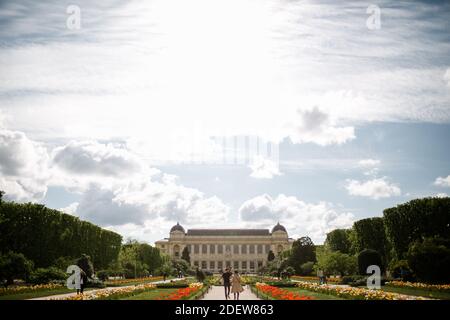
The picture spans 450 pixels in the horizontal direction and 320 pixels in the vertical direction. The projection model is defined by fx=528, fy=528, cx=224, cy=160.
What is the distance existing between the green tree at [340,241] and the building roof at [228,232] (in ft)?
261

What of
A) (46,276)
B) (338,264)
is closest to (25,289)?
(46,276)

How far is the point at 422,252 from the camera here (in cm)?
3066

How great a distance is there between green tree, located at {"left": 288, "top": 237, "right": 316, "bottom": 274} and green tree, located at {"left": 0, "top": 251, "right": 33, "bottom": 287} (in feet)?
107

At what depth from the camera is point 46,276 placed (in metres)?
32.5

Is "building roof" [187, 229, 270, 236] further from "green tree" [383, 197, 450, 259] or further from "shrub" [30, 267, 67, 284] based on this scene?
"shrub" [30, 267, 67, 284]

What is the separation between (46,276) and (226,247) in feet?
351

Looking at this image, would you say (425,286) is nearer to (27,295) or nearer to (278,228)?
(27,295)

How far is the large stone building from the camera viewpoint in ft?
448

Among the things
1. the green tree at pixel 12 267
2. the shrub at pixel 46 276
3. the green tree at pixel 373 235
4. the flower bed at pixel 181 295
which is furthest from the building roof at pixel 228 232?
the flower bed at pixel 181 295

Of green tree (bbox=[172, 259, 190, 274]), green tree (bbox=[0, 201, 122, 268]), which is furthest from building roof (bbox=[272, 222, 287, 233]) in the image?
green tree (bbox=[0, 201, 122, 268])

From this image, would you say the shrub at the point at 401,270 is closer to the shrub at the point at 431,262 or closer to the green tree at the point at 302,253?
the shrub at the point at 431,262
